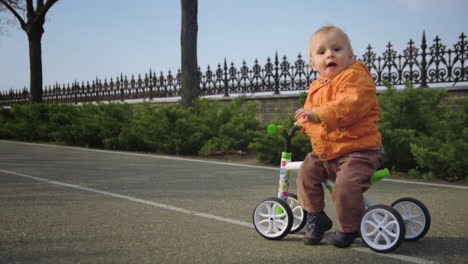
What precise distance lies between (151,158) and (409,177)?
17.9 feet

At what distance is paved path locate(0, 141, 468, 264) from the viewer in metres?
3.36

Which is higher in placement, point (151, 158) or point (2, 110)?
point (2, 110)

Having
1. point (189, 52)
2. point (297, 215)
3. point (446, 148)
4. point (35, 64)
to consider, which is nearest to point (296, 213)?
point (297, 215)

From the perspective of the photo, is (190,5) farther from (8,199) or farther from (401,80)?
(8,199)

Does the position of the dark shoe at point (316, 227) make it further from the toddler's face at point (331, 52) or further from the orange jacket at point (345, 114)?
the toddler's face at point (331, 52)

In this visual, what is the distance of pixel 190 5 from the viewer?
13.4m

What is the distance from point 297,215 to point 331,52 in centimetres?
146

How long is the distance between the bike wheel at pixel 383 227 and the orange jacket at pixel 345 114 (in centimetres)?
47

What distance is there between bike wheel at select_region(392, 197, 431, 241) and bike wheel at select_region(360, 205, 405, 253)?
39cm

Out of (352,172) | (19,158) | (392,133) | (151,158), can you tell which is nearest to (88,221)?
(352,172)

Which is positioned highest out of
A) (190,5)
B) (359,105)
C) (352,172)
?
(190,5)

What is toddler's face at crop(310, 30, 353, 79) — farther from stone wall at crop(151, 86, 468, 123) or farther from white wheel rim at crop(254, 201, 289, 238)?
stone wall at crop(151, 86, 468, 123)

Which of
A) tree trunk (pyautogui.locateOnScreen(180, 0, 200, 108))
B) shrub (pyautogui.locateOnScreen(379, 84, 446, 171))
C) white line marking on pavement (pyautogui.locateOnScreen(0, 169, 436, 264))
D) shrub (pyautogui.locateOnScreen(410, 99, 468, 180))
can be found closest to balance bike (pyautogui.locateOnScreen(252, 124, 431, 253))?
white line marking on pavement (pyautogui.locateOnScreen(0, 169, 436, 264))

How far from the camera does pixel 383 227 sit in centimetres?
324
